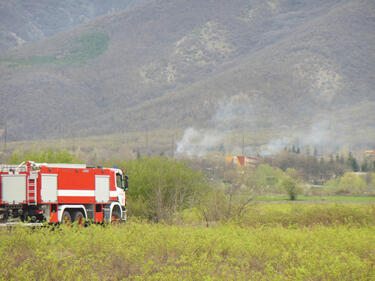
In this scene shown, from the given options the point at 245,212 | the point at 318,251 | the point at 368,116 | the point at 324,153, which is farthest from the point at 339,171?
the point at 318,251

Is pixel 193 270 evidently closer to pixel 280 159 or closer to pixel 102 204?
pixel 102 204

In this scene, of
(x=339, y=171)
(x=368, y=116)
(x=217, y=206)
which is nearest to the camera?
(x=217, y=206)

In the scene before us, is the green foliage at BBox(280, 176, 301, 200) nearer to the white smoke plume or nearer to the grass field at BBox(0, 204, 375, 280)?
the grass field at BBox(0, 204, 375, 280)

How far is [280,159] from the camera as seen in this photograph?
13425cm

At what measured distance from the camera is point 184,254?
17.7m

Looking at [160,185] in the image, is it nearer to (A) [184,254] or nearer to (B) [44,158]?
(B) [44,158]

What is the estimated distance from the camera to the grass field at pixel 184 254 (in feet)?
47.6

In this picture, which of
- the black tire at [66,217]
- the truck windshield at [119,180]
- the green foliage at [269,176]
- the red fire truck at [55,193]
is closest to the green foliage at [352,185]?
the green foliage at [269,176]

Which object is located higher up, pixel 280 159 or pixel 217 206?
pixel 280 159

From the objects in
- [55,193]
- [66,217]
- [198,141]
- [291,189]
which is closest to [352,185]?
[291,189]

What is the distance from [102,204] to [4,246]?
34.6ft

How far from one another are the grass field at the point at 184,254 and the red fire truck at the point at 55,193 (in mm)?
4543

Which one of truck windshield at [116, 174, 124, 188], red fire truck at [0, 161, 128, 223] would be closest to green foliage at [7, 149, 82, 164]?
truck windshield at [116, 174, 124, 188]

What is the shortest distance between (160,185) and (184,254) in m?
16.9
